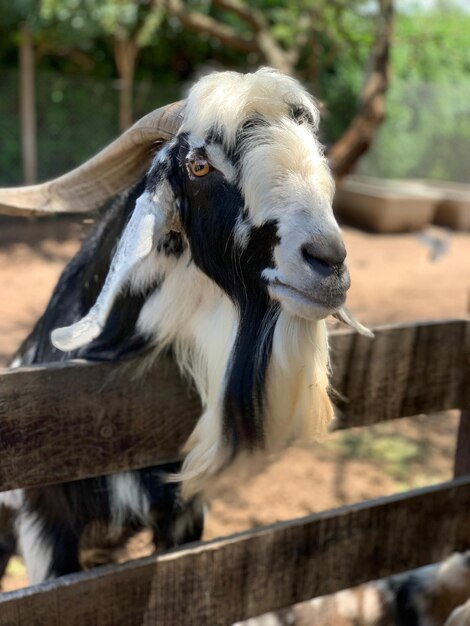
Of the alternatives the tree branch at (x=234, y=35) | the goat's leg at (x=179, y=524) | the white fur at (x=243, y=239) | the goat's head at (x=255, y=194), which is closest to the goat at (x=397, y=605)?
the goat's leg at (x=179, y=524)

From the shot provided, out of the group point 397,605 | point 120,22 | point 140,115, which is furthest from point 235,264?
point 140,115

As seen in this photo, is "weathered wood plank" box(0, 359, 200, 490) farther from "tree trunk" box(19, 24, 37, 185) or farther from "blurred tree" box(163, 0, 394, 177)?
"tree trunk" box(19, 24, 37, 185)

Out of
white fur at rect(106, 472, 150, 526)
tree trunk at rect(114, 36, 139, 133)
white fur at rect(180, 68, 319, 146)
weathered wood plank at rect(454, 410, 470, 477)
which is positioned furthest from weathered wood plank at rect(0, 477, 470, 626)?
tree trunk at rect(114, 36, 139, 133)

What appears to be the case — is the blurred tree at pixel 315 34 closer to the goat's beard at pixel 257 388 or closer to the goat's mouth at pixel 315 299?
the goat's beard at pixel 257 388

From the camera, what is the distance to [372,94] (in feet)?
24.9

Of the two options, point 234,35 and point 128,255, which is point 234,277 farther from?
point 234,35

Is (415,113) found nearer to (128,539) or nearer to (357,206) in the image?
(357,206)

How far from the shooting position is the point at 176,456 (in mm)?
1918

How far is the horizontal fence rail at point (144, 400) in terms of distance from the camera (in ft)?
5.49

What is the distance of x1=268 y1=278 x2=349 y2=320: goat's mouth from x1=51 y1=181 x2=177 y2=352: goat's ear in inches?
14.6

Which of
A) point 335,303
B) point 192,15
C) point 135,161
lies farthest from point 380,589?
point 192,15

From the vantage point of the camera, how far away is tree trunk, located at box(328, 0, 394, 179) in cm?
751

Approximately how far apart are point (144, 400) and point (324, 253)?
0.55 meters

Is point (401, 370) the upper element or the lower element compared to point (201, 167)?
lower
